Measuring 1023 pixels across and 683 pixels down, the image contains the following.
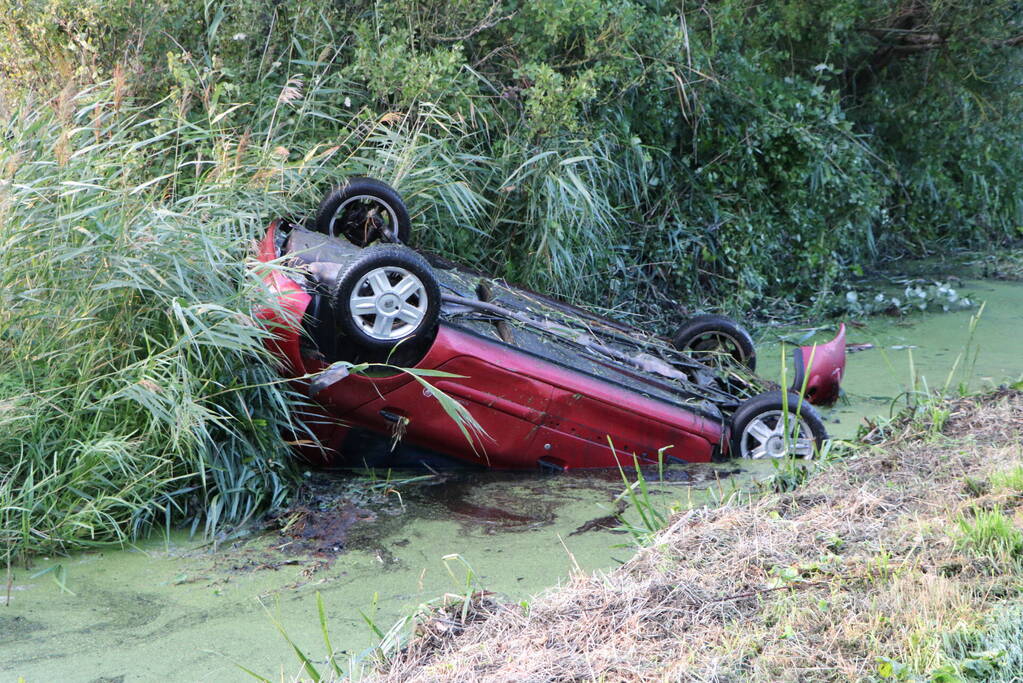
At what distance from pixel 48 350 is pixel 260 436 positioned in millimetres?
944

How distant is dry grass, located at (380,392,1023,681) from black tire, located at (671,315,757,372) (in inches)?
96.5

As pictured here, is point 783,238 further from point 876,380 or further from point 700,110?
point 876,380

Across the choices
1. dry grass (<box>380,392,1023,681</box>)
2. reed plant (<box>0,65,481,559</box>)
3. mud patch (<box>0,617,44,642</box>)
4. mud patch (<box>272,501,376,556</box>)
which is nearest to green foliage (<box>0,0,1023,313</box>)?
reed plant (<box>0,65,481,559</box>)

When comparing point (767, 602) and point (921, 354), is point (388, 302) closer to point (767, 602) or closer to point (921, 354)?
point (767, 602)

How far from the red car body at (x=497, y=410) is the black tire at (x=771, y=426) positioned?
8 centimetres

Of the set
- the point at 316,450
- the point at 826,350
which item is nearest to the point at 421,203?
the point at 316,450

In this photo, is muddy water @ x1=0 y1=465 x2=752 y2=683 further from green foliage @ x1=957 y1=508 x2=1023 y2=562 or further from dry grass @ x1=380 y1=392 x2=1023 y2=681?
green foliage @ x1=957 y1=508 x2=1023 y2=562

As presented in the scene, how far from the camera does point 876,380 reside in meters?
6.59

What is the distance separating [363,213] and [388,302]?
1.44 metres

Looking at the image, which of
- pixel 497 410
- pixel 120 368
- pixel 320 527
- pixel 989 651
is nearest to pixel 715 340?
pixel 497 410

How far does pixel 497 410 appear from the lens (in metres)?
4.88

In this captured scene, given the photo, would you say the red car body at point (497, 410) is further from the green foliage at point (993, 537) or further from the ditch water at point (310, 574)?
the green foliage at point (993, 537)

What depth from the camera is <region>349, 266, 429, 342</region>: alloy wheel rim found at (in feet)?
15.1

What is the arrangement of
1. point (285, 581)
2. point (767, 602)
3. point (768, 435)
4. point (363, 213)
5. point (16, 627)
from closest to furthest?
1. point (767, 602)
2. point (16, 627)
3. point (285, 581)
4. point (768, 435)
5. point (363, 213)
